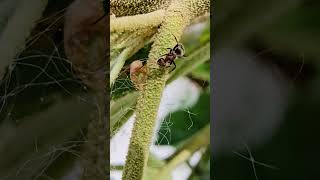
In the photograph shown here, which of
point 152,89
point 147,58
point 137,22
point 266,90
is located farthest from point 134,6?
point 266,90

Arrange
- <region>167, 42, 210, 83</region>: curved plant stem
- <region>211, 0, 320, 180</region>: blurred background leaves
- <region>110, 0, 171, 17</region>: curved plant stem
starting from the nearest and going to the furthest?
<region>211, 0, 320, 180</region>: blurred background leaves
<region>167, 42, 210, 83</region>: curved plant stem
<region>110, 0, 171, 17</region>: curved plant stem

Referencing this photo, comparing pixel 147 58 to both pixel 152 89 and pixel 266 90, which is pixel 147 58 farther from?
pixel 266 90

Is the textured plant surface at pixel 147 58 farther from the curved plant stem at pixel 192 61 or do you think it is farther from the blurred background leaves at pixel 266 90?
the blurred background leaves at pixel 266 90

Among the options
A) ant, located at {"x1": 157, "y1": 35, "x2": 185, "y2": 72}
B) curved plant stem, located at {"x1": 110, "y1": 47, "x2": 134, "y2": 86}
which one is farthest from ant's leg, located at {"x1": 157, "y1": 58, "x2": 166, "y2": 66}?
curved plant stem, located at {"x1": 110, "y1": 47, "x2": 134, "y2": 86}

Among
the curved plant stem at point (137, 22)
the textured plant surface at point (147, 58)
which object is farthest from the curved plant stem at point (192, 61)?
the curved plant stem at point (137, 22)

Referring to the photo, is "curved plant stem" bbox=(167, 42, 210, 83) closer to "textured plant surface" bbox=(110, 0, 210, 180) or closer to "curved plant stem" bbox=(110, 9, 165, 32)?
"textured plant surface" bbox=(110, 0, 210, 180)
